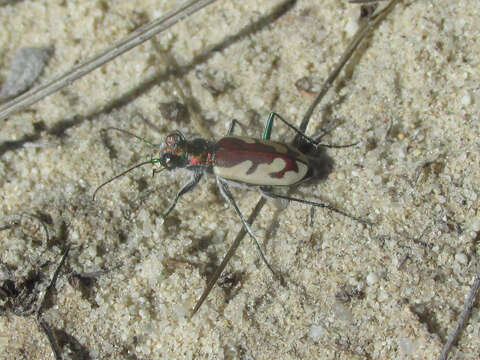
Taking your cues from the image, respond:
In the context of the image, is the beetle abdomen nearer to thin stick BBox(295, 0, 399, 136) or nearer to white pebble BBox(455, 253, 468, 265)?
thin stick BBox(295, 0, 399, 136)

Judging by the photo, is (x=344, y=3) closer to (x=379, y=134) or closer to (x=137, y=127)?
(x=379, y=134)

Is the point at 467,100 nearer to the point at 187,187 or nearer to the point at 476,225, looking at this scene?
the point at 476,225

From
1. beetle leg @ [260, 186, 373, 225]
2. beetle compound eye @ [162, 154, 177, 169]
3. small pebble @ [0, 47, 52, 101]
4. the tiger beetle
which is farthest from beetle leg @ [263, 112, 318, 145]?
small pebble @ [0, 47, 52, 101]

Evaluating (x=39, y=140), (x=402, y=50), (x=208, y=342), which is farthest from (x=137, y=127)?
(x=402, y=50)

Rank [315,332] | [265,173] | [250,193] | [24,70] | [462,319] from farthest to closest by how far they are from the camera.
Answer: [24,70], [250,193], [265,173], [315,332], [462,319]

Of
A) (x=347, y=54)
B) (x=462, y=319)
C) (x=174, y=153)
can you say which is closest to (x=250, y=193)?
(x=174, y=153)

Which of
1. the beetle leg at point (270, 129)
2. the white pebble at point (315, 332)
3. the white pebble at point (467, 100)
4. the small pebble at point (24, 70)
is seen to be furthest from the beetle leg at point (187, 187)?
the white pebble at point (467, 100)

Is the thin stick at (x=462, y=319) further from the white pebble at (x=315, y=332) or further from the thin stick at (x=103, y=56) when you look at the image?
the thin stick at (x=103, y=56)
